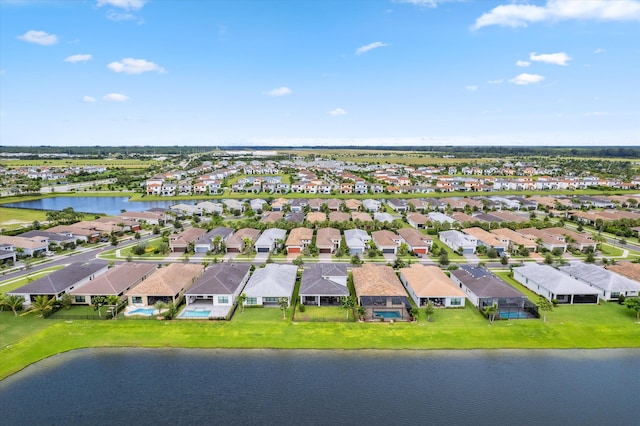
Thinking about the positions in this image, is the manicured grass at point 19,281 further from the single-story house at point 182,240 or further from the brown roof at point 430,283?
the brown roof at point 430,283

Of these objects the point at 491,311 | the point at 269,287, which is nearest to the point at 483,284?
the point at 491,311

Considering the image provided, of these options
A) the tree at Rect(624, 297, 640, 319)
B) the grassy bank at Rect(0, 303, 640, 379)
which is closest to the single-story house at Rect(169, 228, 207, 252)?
the grassy bank at Rect(0, 303, 640, 379)

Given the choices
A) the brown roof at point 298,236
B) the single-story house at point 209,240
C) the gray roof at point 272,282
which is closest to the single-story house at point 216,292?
the gray roof at point 272,282

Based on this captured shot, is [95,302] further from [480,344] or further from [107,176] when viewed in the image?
[107,176]

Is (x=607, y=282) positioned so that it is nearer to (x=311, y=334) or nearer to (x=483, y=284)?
(x=483, y=284)

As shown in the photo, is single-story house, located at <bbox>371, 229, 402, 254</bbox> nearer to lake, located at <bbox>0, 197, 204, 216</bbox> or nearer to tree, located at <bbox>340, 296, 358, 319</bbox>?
tree, located at <bbox>340, 296, 358, 319</bbox>
